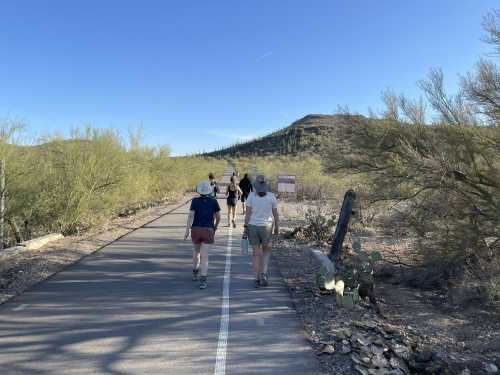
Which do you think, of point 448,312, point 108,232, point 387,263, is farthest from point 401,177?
point 108,232

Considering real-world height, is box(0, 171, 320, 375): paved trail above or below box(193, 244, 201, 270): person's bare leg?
below

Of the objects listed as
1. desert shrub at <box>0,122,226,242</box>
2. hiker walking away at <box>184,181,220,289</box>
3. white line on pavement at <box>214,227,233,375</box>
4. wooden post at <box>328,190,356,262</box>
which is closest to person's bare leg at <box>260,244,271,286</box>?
white line on pavement at <box>214,227,233,375</box>

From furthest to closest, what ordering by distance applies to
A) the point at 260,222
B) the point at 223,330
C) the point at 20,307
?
the point at 260,222 → the point at 20,307 → the point at 223,330

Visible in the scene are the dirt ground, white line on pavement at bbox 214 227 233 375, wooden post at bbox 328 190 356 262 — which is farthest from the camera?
wooden post at bbox 328 190 356 262

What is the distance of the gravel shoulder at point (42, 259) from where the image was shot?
772 centimetres

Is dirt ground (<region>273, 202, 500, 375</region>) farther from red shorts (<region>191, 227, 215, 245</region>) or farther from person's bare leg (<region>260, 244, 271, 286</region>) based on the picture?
red shorts (<region>191, 227, 215, 245</region>)

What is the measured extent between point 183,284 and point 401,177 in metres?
5.66

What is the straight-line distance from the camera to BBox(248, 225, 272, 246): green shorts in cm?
755

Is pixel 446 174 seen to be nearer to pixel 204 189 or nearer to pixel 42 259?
pixel 204 189

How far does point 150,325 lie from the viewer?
5.60 meters

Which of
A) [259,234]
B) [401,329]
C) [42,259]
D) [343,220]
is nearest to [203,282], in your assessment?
[259,234]

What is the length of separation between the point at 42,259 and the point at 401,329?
7.60 m

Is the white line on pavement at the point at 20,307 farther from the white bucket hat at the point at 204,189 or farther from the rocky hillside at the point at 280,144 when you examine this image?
the rocky hillside at the point at 280,144

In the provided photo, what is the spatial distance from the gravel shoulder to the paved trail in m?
0.36
